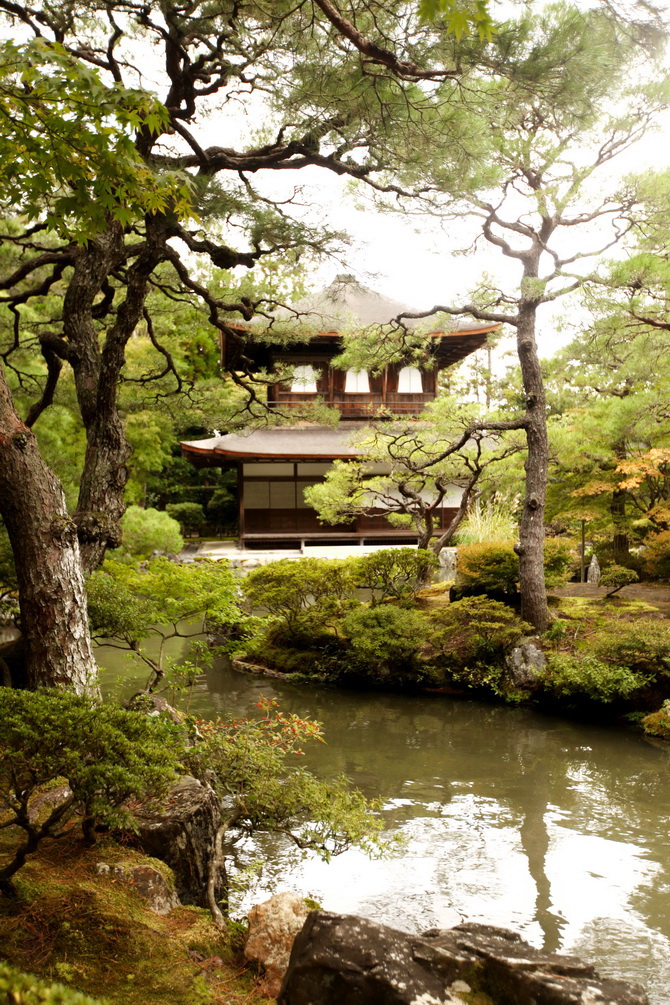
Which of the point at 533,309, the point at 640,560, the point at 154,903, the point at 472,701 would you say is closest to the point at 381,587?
the point at 472,701

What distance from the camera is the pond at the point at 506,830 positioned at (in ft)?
13.4

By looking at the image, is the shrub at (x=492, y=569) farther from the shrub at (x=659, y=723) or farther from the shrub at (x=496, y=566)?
the shrub at (x=659, y=723)

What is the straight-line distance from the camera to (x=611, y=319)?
28.5ft

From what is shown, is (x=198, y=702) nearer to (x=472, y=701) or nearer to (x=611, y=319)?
(x=472, y=701)

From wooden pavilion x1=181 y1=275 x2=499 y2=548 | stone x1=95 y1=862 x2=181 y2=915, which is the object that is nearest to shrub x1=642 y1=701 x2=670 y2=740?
stone x1=95 y1=862 x2=181 y2=915

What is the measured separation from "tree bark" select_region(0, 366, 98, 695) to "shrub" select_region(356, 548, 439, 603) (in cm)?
633

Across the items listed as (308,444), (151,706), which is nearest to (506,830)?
(151,706)

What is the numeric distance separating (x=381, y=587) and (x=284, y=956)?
25.9 ft

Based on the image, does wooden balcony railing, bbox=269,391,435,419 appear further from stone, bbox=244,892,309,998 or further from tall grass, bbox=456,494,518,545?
Answer: stone, bbox=244,892,309,998

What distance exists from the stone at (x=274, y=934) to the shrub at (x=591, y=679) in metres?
5.28

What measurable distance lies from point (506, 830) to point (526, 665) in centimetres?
338

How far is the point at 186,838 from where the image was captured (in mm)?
3668

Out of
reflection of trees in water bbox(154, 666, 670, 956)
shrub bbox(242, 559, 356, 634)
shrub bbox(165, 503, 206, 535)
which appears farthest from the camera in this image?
shrub bbox(165, 503, 206, 535)

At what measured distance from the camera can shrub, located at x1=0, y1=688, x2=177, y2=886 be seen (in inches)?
93.8
